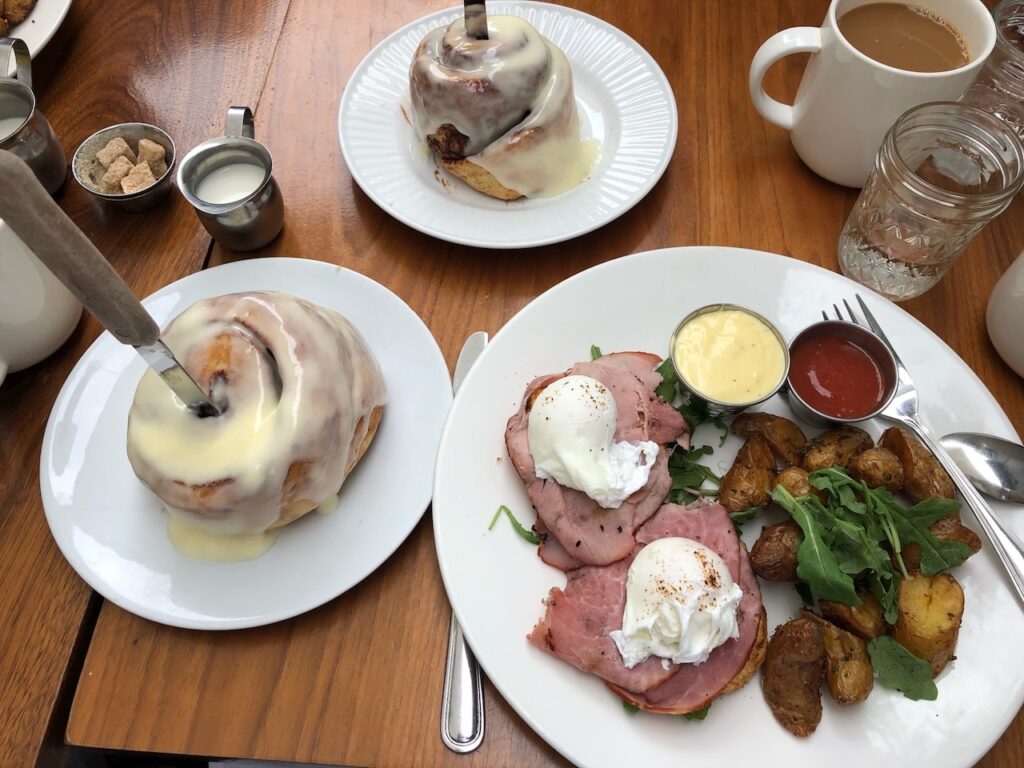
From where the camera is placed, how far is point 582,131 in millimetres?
1838

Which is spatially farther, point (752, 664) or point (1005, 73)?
point (1005, 73)

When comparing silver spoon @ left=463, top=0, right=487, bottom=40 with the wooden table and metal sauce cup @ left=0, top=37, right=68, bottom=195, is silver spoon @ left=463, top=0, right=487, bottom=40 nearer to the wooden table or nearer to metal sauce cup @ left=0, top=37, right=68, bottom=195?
the wooden table

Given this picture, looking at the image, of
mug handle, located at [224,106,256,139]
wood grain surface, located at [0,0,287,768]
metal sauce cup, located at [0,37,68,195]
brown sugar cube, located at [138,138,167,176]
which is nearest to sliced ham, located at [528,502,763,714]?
wood grain surface, located at [0,0,287,768]

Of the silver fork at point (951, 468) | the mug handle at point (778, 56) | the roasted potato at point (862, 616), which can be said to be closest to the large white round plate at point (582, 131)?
the mug handle at point (778, 56)

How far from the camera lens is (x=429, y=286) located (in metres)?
1.63

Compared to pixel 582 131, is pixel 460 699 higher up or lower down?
lower down

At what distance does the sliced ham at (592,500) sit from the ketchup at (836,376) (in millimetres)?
262

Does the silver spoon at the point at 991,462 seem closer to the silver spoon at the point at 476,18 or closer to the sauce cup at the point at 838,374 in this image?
the sauce cup at the point at 838,374

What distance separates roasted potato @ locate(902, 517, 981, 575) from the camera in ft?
3.84

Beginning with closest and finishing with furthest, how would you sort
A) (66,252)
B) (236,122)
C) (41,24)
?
(66,252) < (236,122) < (41,24)

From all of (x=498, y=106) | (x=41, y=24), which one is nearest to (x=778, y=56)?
(x=498, y=106)

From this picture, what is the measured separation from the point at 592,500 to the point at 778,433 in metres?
0.38

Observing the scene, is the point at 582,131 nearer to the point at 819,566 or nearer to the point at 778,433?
the point at 778,433

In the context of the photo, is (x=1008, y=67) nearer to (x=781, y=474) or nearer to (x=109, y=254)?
(x=781, y=474)
